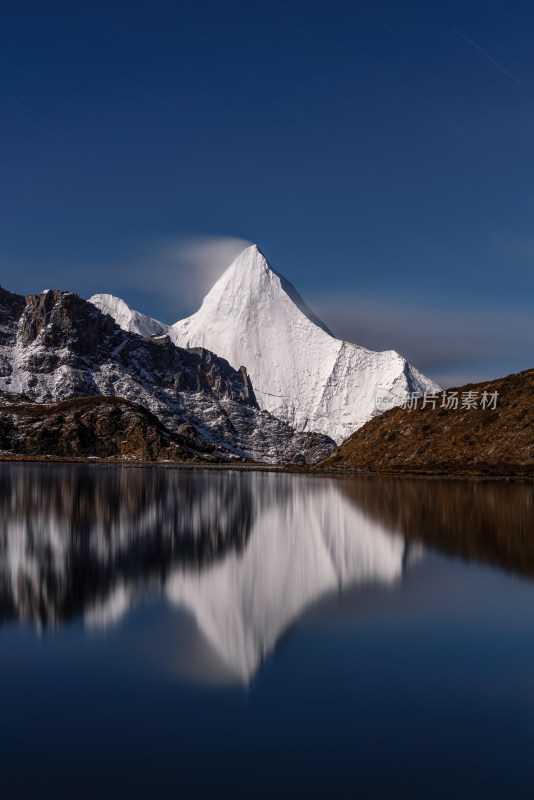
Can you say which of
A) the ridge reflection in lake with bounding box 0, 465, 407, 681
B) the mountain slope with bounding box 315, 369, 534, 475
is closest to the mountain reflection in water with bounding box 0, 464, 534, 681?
the ridge reflection in lake with bounding box 0, 465, 407, 681

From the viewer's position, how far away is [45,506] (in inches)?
1988

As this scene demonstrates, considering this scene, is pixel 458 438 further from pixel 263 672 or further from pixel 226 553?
pixel 263 672

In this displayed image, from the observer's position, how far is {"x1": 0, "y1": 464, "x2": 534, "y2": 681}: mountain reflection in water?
1872cm

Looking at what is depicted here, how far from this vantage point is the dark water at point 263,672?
9766 millimetres

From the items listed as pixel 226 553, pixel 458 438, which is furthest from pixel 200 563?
pixel 458 438

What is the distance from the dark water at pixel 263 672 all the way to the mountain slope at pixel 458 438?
104703mm

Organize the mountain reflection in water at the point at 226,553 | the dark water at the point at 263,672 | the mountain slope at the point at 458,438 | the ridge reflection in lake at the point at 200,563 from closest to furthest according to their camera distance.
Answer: the dark water at the point at 263,672, the ridge reflection in lake at the point at 200,563, the mountain reflection in water at the point at 226,553, the mountain slope at the point at 458,438

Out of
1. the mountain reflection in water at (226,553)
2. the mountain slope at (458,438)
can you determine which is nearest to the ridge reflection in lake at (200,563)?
the mountain reflection in water at (226,553)

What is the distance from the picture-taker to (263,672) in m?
14.0

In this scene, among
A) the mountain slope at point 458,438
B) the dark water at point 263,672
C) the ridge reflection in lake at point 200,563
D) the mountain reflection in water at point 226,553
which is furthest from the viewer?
the mountain slope at point 458,438

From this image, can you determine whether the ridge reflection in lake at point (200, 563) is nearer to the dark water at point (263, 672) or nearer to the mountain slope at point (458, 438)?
the dark water at point (263, 672)

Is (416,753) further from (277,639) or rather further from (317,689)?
(277,639)

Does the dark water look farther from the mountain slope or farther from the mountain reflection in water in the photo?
the mountain slope

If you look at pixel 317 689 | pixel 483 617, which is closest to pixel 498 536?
pixel 483 617
